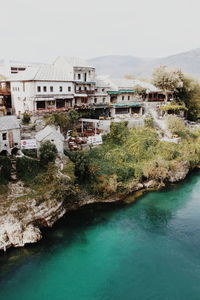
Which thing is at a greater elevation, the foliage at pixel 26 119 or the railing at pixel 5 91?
the railing at pixel 5 91

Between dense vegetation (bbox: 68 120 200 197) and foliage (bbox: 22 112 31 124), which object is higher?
foliage (bbox: 22 112 31 124)

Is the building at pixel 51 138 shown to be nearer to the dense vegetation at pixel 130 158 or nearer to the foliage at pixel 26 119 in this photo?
the dense vegetation at pixel 130 158

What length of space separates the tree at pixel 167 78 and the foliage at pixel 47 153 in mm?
33414

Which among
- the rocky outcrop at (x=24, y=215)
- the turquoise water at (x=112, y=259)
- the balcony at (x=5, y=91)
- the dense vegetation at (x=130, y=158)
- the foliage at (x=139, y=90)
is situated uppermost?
the foliage at (x=139, y=90)

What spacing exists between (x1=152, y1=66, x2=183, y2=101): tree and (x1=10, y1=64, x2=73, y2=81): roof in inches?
766

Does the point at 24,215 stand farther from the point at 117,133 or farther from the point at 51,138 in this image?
the point at 117,133

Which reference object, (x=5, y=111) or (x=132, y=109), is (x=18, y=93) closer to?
(x=5, y=111)

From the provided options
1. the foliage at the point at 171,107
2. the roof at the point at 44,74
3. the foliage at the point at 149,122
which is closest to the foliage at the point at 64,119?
the roof at the point at 44,74

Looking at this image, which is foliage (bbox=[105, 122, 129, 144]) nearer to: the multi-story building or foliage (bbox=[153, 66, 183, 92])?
the multi-story building

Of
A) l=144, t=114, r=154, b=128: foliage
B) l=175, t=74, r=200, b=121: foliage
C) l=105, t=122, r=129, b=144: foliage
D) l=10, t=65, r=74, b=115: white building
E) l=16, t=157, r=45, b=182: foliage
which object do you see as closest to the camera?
l=16, t=157, r=45, b=182: foliage

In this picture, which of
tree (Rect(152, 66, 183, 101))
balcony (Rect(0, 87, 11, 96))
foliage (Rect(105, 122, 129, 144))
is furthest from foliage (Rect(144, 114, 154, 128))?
balcony (Rect(0, 87, 11, 96))

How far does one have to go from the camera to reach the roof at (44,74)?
42875 mm

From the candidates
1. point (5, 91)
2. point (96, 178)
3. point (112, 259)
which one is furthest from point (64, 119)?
point (112, 259)

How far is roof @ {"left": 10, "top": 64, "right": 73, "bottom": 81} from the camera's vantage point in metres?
42.9
